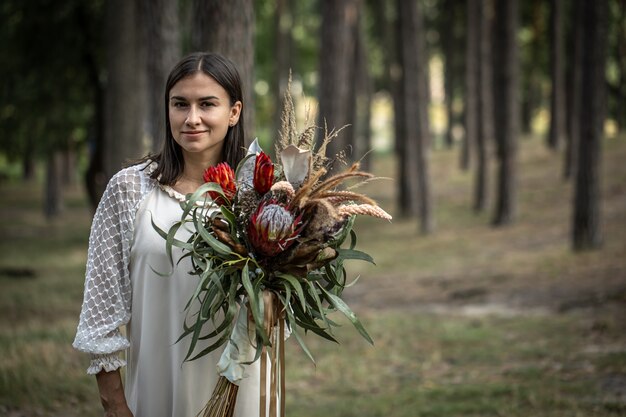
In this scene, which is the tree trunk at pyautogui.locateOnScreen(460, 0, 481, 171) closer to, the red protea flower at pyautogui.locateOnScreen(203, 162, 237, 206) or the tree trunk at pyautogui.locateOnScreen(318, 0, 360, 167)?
the tree trunk at pyautogui.locateOnScreen(318, 0, 360, 167)

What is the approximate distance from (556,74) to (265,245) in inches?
1007

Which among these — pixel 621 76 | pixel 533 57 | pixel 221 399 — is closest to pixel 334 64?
pixel 221 399

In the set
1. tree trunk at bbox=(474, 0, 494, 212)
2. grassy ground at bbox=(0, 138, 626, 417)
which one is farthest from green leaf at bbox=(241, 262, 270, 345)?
tree trunk at bbox=(474, 0, 494, 212)

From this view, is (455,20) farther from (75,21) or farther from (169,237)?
(169,237)

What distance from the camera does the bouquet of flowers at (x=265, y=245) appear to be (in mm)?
2721

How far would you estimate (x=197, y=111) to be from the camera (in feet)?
9.90

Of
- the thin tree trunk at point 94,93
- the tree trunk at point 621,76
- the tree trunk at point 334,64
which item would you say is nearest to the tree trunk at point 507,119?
the tree trunk at point 334,64

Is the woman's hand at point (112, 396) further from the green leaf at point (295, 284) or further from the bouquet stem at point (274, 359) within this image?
the green leaf at point (295, 284)

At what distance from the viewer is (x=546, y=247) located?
52.9ft

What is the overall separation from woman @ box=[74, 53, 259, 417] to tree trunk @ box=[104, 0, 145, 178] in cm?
907

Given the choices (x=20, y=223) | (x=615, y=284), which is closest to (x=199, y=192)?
(x=615, y=284)

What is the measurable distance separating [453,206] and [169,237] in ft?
71.2

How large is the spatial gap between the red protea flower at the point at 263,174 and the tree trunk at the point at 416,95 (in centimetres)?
1741

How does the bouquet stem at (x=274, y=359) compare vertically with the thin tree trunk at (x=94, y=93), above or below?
below
